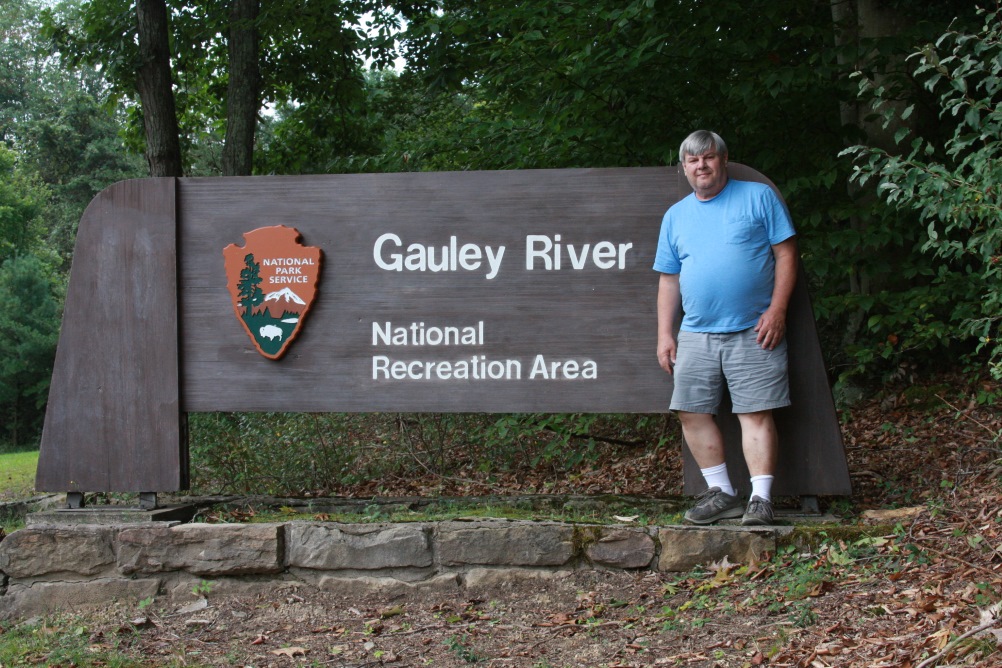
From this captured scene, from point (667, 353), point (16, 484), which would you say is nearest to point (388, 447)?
point (667, 353)

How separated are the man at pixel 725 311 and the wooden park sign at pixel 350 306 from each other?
239mm

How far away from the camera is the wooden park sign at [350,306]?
5.03 metres

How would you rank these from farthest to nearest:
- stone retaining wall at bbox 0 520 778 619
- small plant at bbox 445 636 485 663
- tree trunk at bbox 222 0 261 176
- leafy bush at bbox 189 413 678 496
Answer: tree trunk at bbox 222 0 261 176, leafy bush at bbox 189 413 678 496, stone retaining wall at bbox 0 520 778 619, small plant at bbox 445 636 485 663

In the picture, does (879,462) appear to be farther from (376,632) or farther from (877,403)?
(376,632)

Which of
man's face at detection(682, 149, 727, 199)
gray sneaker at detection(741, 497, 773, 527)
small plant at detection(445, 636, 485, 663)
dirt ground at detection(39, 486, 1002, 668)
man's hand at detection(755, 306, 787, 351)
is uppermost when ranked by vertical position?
man's face at detection(682, 149, 727, 199)

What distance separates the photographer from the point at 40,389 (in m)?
26.8

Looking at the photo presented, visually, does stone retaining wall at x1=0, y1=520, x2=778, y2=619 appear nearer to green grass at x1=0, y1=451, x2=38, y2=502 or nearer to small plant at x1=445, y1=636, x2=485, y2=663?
small plant at x1=445, y1=636, x2=485, y2=663

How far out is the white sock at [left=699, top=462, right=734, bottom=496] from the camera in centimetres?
474

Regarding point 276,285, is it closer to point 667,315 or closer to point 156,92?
point 667,315

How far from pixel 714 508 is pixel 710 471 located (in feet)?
0.61

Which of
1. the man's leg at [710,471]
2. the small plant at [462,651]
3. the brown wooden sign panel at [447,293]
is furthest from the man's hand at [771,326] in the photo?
the small plant at [462,651]

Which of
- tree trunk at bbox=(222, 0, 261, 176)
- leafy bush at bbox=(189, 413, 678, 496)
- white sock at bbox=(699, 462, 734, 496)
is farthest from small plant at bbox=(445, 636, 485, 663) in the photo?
tree trunk at bbox=(222, 0, 261, 176)

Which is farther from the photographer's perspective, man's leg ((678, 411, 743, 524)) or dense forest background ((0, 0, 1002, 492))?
dense forest background ((0, 0, 1002, 492))

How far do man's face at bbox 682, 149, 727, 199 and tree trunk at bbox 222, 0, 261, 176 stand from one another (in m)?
7.53
